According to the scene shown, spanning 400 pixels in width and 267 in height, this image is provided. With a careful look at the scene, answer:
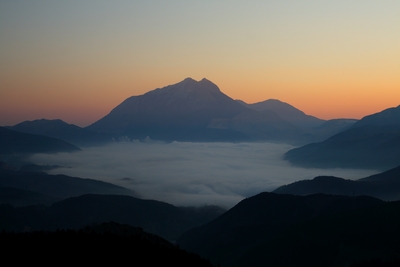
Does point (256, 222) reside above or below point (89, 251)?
below

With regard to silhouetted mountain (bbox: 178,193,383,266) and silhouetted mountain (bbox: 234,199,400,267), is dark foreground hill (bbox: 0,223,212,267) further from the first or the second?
silhouetted mountain (bbox: 178,193,383,266)

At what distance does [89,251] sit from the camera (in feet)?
176

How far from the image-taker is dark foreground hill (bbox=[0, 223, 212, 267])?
50.5m

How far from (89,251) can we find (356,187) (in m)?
132

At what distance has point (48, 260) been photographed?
161 feet

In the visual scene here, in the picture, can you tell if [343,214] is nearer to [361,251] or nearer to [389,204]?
[389,204]

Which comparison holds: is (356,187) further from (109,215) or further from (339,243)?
(109,215)

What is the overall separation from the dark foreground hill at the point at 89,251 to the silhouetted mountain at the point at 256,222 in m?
38.0

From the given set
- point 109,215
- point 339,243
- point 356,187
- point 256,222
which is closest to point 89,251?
point 339,243

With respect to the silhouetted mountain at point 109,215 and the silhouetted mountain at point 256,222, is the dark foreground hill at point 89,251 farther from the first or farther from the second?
the silhouetted mountain at point 109,215

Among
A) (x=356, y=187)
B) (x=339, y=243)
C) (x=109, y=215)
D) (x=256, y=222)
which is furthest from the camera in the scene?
(x=356, y=187)

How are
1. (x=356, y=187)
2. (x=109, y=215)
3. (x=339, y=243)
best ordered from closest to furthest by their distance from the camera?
1. (x=339, y=243)
2. (x=109, y=215)
3. (x=356, y=187)

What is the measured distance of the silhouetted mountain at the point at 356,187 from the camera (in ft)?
514

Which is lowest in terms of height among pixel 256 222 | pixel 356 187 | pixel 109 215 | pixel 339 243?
pixel 109 215
